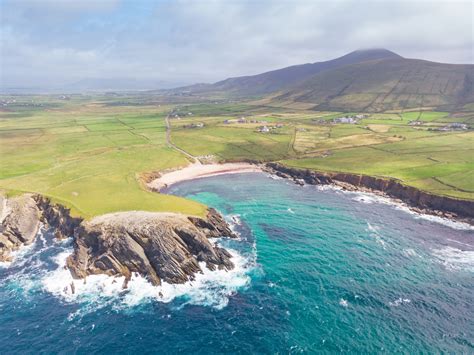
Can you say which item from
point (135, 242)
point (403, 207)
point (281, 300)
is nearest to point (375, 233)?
point (403, 207)

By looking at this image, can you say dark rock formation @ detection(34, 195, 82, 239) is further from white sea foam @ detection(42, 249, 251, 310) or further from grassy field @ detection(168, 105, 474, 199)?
grassy field @ detection(168, 105, 474, 199)

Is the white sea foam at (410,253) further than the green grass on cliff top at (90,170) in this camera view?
No

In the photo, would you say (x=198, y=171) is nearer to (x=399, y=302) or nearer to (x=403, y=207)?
(x=403, y=207)

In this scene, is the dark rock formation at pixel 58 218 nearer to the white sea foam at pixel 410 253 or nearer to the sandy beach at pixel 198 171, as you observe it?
the sandy beach at pixel 198 171

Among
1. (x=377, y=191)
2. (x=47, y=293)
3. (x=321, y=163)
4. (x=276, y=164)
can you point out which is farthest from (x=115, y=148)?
(x=377, y=191)

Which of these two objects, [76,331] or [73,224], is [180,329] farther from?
[73,224]

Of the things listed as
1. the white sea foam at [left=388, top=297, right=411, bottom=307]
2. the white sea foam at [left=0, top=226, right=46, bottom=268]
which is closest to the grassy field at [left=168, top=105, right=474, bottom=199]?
the white sea foam at [left=388, top=297, right=411, bottom=307]

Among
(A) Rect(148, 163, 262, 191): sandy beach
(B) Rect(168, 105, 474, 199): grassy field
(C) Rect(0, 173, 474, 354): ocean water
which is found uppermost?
(B) Rect(168, 105, 474, 199): grassy field

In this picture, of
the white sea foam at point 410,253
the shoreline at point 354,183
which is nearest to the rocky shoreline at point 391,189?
the shoreline at point 354,183
